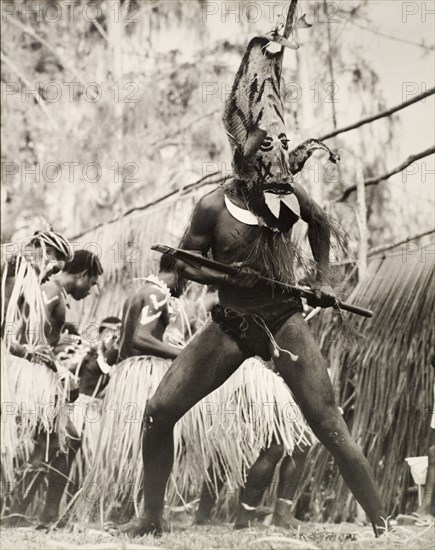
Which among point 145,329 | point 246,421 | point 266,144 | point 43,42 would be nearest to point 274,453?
point 246,421

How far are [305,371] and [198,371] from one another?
36cm

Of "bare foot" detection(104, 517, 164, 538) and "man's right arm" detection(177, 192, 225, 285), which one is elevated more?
"man's right arm" detection(177, 192, 225, 285)

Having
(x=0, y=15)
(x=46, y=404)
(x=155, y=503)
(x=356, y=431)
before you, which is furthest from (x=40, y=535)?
(x=0, y=15)

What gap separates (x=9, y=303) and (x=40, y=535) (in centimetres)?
100

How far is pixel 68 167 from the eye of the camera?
586cm

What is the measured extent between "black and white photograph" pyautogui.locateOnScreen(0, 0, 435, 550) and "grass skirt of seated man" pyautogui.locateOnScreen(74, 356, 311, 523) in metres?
0.01

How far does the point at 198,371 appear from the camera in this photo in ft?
11.0

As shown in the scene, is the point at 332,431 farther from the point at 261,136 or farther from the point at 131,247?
the point at 131,247

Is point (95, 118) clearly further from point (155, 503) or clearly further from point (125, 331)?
point (155, 503)

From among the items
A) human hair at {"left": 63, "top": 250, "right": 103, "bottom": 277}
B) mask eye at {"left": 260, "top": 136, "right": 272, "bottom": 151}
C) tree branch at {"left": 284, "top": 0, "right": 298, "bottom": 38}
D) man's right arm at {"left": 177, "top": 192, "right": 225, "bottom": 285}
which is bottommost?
man's right arm at {"left": 177, "top": 192, "right": 225, "bottom": 285}

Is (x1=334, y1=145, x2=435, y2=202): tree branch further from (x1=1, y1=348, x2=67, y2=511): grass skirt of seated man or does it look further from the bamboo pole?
(x1=1, y1=348, x2=67, y2=511): grass skirt of seated man

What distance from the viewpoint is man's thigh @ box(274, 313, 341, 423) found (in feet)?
10.5

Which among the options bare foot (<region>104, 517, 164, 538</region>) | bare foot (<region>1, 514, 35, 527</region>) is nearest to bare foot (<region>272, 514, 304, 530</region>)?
bare foot (<region>104, 517, 164, 538</region>)

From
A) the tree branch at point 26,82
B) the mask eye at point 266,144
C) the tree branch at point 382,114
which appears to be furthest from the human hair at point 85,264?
the mask eye at point 266,144
